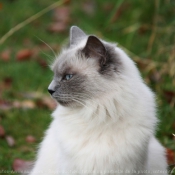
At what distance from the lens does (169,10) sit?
6.21 m

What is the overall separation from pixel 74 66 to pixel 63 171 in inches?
29.0

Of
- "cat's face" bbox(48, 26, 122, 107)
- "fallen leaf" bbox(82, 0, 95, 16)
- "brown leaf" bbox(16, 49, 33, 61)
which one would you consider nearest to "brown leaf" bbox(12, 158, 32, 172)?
"cat's face" bbox(48, 26, 122, 107)

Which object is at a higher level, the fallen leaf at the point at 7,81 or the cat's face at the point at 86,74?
the cat's face at the point at 86,74

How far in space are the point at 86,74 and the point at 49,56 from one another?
1.88 ft

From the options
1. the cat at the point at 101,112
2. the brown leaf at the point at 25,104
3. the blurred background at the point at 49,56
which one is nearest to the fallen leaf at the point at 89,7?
the blurred background at the point at 49,56

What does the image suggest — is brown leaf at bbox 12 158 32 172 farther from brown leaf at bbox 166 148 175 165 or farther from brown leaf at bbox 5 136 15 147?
brown leaf at bbox 166 148 175 165

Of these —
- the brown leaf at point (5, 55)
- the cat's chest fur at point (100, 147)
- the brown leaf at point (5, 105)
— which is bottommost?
the brown leaf at point (5, 55)

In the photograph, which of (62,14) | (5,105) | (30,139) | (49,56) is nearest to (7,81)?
(5,105)

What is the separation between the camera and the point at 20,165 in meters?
4.14

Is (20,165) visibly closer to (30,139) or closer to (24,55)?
(30,139)

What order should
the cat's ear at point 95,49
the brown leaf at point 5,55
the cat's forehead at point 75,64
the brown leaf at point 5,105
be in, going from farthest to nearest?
the brown leaf at point 5,55, the brown leaf at point 5,105, the cat's forehead at point 75,64, the cat's ear at point 95,49

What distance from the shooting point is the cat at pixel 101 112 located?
3.23 m

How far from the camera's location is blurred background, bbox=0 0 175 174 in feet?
15.4

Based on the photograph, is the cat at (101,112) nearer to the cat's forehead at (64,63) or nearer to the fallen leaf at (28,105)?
the cat's forehead at (64,63)
